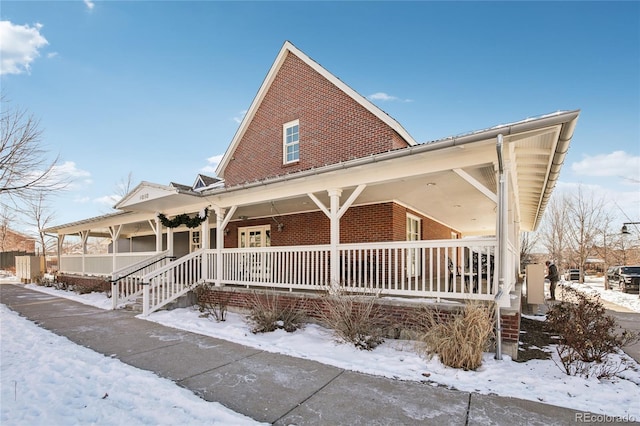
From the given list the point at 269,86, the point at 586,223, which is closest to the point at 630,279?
the point at 586,223

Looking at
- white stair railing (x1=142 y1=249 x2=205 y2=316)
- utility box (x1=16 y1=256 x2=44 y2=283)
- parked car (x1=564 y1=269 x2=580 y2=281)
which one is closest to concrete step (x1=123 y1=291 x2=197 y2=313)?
white stair railing (x1=142 y1=249 x2=205 y2=316)

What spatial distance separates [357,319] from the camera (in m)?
6.01

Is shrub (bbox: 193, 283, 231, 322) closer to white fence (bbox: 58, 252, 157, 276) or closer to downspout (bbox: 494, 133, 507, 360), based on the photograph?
white fence (bbox: 58, 252, 157, 276)

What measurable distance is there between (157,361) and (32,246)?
44772 mm

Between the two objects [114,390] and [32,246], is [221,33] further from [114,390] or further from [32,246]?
[32,246]

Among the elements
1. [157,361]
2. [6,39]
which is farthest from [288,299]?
[6,39]

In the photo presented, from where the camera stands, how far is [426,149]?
19.6 feet

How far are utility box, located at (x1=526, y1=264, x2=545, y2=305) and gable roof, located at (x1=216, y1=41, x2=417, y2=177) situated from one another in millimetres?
5505

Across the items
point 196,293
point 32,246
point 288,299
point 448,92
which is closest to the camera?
point 288,299

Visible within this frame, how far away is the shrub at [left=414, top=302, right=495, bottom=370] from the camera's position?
15.5 feet

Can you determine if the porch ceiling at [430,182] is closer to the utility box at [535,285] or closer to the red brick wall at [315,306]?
the utility box at [535,285]

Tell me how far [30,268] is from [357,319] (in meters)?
25.5

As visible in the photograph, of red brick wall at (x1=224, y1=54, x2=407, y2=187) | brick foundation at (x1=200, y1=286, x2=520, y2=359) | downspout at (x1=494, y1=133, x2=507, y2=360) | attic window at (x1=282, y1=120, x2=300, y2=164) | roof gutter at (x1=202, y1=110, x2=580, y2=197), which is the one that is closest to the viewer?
roof gutter at (x1=202, y1=110, x2=580, y2=197)

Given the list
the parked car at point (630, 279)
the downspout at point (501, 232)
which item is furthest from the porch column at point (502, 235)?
the parked car at point (630, 279)
